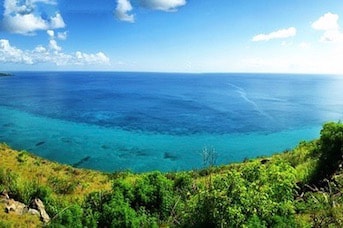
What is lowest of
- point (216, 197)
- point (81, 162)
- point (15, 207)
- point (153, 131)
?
point (81, 162)

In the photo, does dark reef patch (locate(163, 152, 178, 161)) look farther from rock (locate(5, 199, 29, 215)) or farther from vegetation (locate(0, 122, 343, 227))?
rock (locate(5, 199, 29, 215))

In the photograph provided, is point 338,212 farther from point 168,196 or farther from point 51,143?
point 51,143

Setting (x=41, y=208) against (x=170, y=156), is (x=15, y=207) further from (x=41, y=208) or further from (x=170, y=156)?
(x=170, y=156)

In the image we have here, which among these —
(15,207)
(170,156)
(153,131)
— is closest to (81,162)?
(170,156)

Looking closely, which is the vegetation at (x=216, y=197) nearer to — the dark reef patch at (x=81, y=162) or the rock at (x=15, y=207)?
the rock at (x=15, y=207)

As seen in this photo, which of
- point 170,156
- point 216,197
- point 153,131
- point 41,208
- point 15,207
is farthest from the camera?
point 153,131

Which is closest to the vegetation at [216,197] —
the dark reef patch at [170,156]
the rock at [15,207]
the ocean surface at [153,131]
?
the rock at [15,207]

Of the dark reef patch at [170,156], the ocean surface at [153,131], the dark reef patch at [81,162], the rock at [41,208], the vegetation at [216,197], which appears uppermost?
the vegetation at [216,197]
